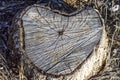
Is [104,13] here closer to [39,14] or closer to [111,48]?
[111,48]

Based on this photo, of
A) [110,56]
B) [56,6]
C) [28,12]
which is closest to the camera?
[28,12]

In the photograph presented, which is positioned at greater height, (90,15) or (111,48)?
(90,15)

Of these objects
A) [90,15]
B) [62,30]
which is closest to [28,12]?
[62,30]

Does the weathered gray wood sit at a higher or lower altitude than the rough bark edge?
higher

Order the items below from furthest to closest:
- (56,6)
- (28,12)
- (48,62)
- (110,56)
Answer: (56,6) < (110,56) < (28,12) < (48,62)

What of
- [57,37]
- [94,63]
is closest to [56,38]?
[57,37]

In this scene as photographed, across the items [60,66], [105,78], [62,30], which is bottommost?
[105,78]

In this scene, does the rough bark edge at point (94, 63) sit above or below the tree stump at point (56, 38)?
below
